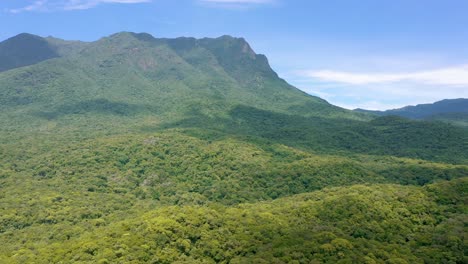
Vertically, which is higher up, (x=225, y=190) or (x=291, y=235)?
(x=291, y=235)

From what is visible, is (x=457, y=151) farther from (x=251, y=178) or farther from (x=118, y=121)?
(x=118, y=121)

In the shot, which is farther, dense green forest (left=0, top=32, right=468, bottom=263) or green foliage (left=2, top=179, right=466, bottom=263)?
dense green forest (left=0, top=32, right=468, bottom=263)

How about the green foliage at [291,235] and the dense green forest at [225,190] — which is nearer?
the green foliage at [291,235]

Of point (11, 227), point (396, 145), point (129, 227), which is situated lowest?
point (11, 227)

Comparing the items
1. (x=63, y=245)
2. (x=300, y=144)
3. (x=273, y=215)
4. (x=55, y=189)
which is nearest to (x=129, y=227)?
(x=63, y=245)

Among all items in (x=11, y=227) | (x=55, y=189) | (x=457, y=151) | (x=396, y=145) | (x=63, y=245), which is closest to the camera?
(x=63, y=245)

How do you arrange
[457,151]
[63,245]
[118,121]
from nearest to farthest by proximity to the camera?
[63,245], [457,151], [118,121]

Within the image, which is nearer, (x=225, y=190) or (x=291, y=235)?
(x=291, y=235)

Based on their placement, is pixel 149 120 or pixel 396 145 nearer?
pixel 396 145
